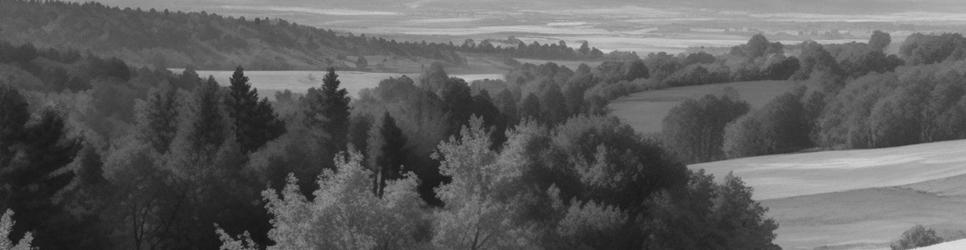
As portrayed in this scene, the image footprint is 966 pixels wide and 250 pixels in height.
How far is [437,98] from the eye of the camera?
73625 mm

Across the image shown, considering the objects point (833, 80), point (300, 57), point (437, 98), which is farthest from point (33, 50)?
point (833, 80)

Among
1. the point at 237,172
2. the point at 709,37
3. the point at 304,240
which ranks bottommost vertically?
the point at 709,37

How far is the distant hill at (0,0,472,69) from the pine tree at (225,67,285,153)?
2386 inches

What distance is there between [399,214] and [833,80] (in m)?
92.7

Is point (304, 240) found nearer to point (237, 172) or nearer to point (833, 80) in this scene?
point (237, 172)

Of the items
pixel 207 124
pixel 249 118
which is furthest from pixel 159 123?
pixel 207 124

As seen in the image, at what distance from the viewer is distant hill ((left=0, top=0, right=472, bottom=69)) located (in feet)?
416

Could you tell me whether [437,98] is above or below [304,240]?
below

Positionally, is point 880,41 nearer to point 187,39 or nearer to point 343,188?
A: point 187,39

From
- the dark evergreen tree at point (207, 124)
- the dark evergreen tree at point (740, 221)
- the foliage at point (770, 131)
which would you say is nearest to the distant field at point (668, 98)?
the foliage at point (770, 131)

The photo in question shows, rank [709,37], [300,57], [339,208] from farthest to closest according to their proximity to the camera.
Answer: [709,37] < [300,57] < [339,208]

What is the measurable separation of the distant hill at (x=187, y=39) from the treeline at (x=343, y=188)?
67.6 metres

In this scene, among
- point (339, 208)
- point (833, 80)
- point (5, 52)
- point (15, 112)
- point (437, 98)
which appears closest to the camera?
point (339, 208)

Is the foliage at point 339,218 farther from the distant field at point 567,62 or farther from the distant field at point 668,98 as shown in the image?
the distant field at point 567,62
